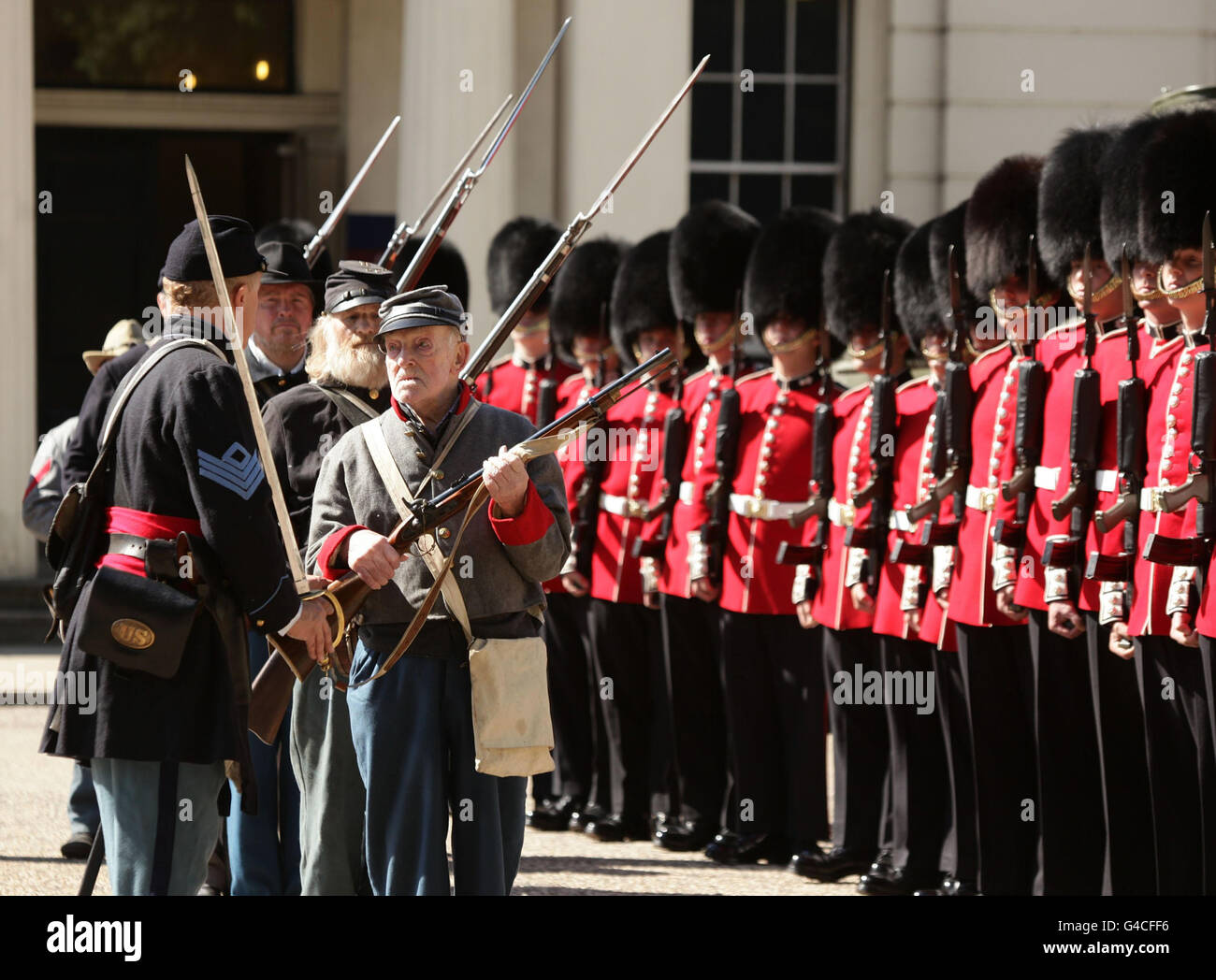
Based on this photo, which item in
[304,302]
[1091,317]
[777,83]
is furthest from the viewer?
[777,83]

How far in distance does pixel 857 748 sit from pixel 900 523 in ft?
2.32

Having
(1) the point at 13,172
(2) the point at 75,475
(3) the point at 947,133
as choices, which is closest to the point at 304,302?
(2) the point at 75,475

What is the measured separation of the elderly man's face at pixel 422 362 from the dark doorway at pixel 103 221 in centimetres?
885

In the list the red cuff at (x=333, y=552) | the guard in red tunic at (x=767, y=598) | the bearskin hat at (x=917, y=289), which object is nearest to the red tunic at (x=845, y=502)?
the guard in red tunic at (x=767, y=598)

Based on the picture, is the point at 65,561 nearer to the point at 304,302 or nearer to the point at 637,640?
the point at 304,302

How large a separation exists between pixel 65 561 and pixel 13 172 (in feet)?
23.9

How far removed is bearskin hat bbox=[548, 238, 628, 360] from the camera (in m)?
7.89

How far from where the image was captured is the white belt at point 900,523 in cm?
618

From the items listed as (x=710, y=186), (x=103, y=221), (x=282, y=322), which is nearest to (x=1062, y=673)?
(x=282, y=322)

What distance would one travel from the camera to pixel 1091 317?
546 cm

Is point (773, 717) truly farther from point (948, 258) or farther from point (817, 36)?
point (817, 36)

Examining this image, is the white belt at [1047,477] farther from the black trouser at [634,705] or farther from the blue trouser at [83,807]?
the blue trouser at [83,807]

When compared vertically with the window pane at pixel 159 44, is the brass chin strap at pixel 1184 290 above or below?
below

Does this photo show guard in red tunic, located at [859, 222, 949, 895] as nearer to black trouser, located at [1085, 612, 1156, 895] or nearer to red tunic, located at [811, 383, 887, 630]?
red tunic, located at [811, 383, 887, 630]
